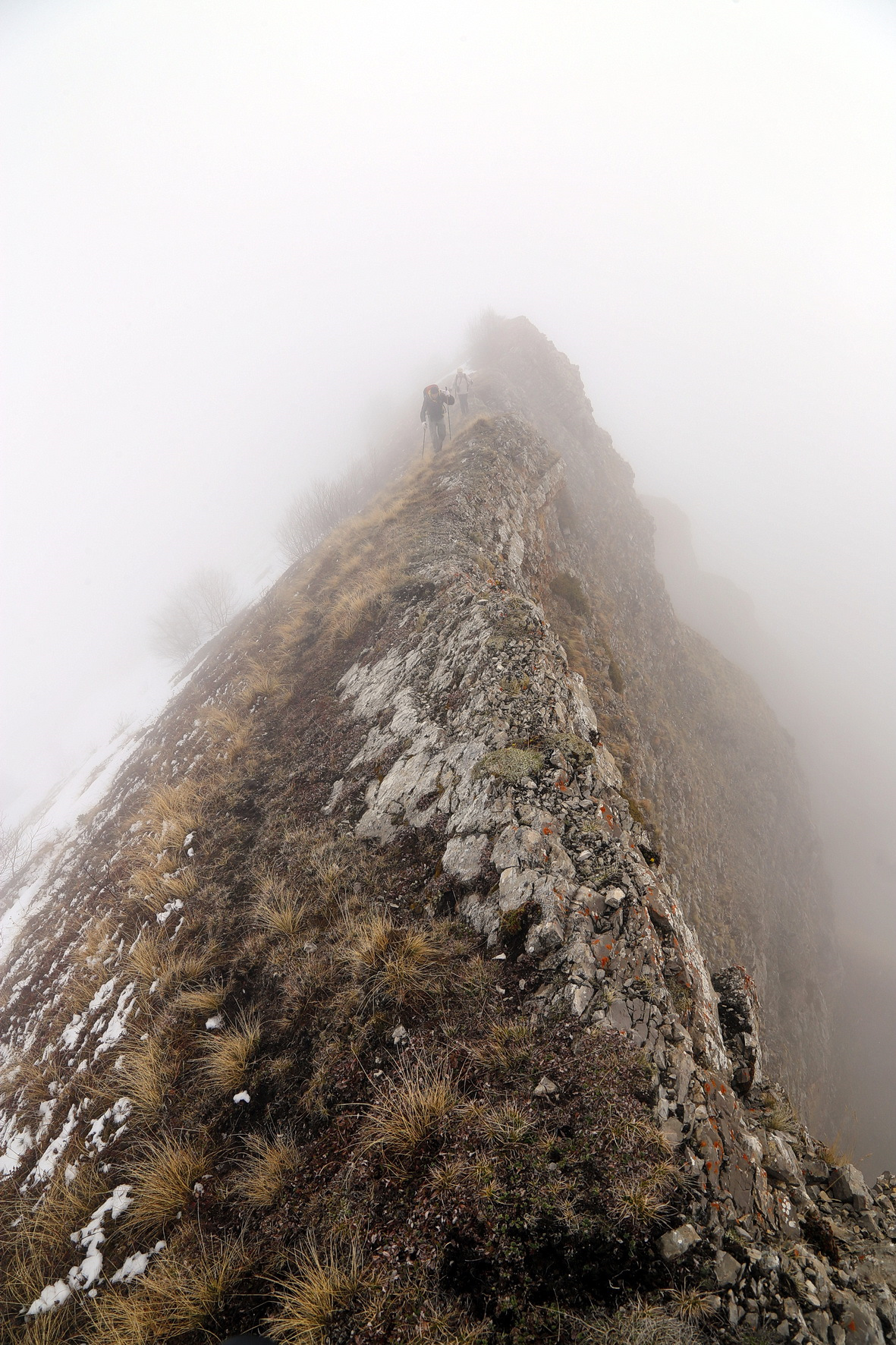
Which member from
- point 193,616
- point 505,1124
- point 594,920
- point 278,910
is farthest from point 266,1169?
point 193,616

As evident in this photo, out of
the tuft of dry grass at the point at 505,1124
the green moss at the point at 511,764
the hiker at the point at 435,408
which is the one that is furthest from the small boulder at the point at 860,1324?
the hiker at the point at 435,408

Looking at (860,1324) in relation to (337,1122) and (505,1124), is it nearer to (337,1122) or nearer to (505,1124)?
(505,1124)

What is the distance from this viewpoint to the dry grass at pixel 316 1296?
284 cm

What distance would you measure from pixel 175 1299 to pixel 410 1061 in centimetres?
210

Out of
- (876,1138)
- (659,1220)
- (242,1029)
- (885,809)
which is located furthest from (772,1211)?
(885,809)

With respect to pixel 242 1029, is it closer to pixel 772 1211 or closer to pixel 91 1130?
pixel 91 1130

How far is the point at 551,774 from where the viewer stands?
20.7 feet

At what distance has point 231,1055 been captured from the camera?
4.79 m

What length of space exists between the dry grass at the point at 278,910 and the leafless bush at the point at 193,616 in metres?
42.9

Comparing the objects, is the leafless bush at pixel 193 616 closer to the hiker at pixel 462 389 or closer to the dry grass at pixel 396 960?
the hiker at pixel 462 389

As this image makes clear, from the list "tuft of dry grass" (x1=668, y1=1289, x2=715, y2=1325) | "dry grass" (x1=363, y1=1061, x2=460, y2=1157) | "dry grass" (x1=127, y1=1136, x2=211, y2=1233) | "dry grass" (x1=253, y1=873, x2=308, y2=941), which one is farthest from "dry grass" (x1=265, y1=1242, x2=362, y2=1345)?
"dry grass" (x1=253, y1=873, x2=308, y2=941)

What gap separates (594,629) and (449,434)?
15.3 metres

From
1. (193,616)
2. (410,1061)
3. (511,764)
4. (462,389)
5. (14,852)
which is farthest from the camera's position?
(193,616)

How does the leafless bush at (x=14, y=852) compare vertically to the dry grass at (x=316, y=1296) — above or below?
above
